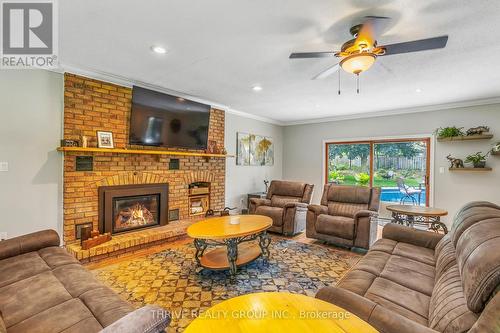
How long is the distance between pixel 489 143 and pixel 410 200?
1685 mm

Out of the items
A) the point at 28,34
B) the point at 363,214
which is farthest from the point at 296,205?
the point at 28,34

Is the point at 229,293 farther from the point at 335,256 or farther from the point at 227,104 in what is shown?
the point at 227,104

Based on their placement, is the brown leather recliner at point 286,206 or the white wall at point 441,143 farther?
the white wall at point 441,143

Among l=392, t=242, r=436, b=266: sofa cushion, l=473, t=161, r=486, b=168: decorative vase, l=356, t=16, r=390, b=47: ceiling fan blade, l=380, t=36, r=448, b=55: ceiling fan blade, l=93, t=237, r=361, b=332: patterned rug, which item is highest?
l=356, t=16, r=390, b=47: ceiling fan blade

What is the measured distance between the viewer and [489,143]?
173 inches

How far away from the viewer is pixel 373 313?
1.12m

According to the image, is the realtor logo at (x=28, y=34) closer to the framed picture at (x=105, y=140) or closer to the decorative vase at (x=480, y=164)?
the framed picture at (x=105, y=140)

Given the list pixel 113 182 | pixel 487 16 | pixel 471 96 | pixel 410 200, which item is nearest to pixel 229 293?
pixel 113 182

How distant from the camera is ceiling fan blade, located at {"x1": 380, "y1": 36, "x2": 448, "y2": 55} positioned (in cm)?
186

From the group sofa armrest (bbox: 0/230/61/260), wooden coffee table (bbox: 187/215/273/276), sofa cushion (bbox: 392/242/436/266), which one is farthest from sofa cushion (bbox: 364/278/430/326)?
sofa armrest (bbox: 0/230/61/260)

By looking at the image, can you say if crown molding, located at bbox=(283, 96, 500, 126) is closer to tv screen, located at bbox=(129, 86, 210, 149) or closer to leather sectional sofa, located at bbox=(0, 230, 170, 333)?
tv screen, located at bbox=(129, 86, 210, 149)

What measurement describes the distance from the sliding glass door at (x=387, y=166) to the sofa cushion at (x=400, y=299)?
14.3 ft

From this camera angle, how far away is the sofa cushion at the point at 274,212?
426cm

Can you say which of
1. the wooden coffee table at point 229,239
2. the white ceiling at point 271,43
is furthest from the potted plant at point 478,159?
the wooden coffee table at point 229,239
